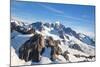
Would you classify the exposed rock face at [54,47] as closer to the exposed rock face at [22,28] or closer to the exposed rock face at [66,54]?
the exposed rock face at [66,54]

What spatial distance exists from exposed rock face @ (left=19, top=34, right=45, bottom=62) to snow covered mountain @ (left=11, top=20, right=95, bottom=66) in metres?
0.04

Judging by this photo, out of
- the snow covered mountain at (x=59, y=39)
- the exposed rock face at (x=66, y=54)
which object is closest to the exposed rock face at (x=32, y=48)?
the snow covered mountain at (x=59, y=39)

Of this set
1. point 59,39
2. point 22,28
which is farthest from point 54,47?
point 22,28

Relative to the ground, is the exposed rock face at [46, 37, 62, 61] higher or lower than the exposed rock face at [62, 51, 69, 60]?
higher

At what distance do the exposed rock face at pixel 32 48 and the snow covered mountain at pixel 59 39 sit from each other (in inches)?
1.4

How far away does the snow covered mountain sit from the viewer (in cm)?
237

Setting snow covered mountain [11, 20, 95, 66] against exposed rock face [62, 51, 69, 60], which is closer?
snow covered mountain [11, 20, 95, 66]

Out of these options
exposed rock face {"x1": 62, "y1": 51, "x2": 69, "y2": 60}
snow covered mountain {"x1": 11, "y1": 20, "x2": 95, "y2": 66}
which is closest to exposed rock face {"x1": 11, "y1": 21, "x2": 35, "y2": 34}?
snow covered mountain {"x1": 11, "y1": 20, "x2": 95, "y2": 66}

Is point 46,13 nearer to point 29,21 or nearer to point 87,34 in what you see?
point 29,21

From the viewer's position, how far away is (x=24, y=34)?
2.41 meters

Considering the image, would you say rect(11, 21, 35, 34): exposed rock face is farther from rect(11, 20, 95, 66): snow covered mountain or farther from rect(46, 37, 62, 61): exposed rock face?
rect(46, 37, 62, 61): exposed rock face

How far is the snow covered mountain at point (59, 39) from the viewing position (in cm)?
237

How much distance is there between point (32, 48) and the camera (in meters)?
2.45

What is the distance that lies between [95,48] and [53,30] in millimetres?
639
